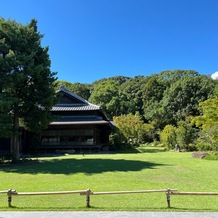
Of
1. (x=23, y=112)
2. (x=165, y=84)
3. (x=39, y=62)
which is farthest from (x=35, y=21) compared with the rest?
(x=165, y=84)

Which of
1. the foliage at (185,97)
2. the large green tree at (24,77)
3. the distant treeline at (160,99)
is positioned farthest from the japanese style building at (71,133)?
the foliage at (185,97)

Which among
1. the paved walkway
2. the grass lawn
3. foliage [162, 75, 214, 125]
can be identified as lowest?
the grass lawn

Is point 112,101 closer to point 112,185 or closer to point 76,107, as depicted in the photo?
point 76,107

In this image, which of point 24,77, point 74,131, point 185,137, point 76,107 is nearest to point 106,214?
point 24,77

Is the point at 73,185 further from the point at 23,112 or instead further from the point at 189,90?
the point at 189,90

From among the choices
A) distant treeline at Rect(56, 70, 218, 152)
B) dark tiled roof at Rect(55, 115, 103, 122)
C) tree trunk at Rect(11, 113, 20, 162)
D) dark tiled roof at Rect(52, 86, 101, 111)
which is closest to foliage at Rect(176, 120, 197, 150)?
distant treeline at Rect(56, 70, 218, 152)

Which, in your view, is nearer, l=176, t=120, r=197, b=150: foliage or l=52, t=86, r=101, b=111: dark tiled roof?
l=52, t=86, r=101, b=111: dark tiled roof

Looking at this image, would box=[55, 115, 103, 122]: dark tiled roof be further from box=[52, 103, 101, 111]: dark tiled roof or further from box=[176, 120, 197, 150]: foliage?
box=[176, 120, 197, 150]: foliage

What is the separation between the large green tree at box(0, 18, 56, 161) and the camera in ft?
58.5

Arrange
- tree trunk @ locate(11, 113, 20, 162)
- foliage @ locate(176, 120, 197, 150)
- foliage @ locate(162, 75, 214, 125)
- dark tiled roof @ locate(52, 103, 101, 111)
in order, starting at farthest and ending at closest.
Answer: foliage @ locate(162, 75, 214, 125) < foliage @ locate(176, 120, 197, 150) < dark tiled roof @ locate(52, 103, 101, 111) < tree trunk @ locate(11, 113, 20, 162)

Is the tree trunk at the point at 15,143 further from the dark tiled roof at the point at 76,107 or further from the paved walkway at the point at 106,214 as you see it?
the paved walkway at the point at 106,214

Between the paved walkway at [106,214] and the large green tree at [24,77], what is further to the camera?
the large green tree at [24,77]

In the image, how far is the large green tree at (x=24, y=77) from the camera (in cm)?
1783

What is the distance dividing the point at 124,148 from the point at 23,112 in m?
15.3
